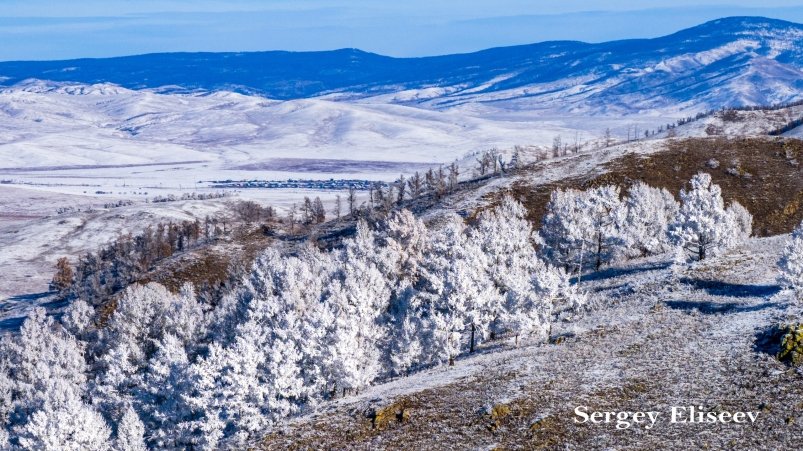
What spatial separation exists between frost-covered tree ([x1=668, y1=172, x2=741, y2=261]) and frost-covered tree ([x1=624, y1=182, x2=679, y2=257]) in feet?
34.5

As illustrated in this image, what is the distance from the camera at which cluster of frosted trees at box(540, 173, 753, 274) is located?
97.8m

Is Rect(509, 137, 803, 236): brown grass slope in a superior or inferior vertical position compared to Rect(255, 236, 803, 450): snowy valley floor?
superior

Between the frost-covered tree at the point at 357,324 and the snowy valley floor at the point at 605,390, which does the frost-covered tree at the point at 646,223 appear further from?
the frost-covered tree at the point at 357,324

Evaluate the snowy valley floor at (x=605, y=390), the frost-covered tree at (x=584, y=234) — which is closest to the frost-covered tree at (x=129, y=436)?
the snowy valley floor at (x=605, y=390)

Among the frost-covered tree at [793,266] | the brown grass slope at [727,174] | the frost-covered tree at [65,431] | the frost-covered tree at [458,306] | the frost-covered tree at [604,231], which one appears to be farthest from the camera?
the brown grass slope at [727,174]

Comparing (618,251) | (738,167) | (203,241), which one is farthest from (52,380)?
(738,167)

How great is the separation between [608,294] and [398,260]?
96.9 ft

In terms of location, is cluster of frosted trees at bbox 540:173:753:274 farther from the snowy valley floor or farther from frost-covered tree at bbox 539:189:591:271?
the snowy valley floor

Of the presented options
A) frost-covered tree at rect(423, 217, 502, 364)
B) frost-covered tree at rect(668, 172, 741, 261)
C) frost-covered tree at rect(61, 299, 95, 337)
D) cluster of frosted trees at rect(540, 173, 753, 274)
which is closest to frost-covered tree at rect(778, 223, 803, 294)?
cluster of frosted trees at rect(540, 173, 753, 274)

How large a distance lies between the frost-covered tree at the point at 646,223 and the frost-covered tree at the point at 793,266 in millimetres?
31894

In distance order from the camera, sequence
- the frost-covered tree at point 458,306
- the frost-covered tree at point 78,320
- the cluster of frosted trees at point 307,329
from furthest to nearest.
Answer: the frost-covered tree at point 78,320 → the frost-covered tree at point 458,306 → the cluster of frosted trees at point 307,329

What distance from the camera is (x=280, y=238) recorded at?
182750 mm

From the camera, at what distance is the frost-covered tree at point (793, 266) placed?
2901 inches

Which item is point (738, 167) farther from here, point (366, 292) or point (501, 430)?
point (501, 430)
